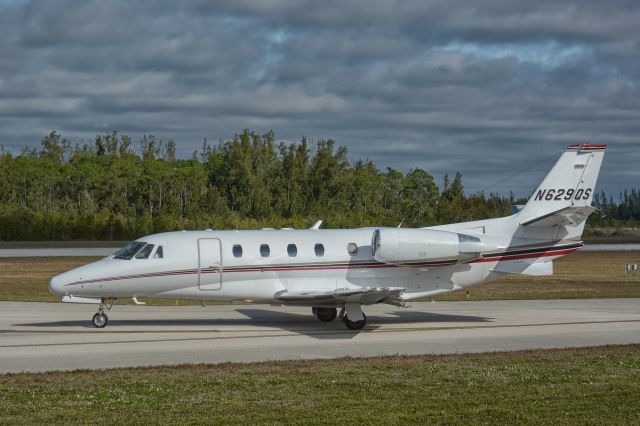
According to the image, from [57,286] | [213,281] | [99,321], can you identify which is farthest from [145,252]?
[57,286]

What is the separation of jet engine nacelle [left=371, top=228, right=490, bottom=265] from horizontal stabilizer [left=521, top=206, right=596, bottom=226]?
2092mm

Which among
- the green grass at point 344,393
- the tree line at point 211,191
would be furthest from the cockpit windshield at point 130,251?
the tree line at point 211,191

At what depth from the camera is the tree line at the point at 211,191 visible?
270 feet

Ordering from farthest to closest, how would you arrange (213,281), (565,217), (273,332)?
1. (565,217)
2. (213,281)
3. (273,332)

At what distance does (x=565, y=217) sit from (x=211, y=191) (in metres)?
70.7

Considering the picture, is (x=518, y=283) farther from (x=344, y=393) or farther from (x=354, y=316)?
(x=344, y=393)

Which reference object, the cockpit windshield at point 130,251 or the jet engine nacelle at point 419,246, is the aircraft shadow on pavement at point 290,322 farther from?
the jet engine nacelle at point 419,246

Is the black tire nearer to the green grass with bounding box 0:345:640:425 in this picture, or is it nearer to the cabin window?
the cabin window

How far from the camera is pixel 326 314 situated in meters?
23.9

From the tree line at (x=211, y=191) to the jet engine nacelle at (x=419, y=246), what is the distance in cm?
5809

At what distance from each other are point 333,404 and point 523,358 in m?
6.17

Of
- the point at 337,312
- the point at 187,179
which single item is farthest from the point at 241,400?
the point at 187,179

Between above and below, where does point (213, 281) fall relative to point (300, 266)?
below

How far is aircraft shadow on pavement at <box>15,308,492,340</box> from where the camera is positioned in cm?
2191
